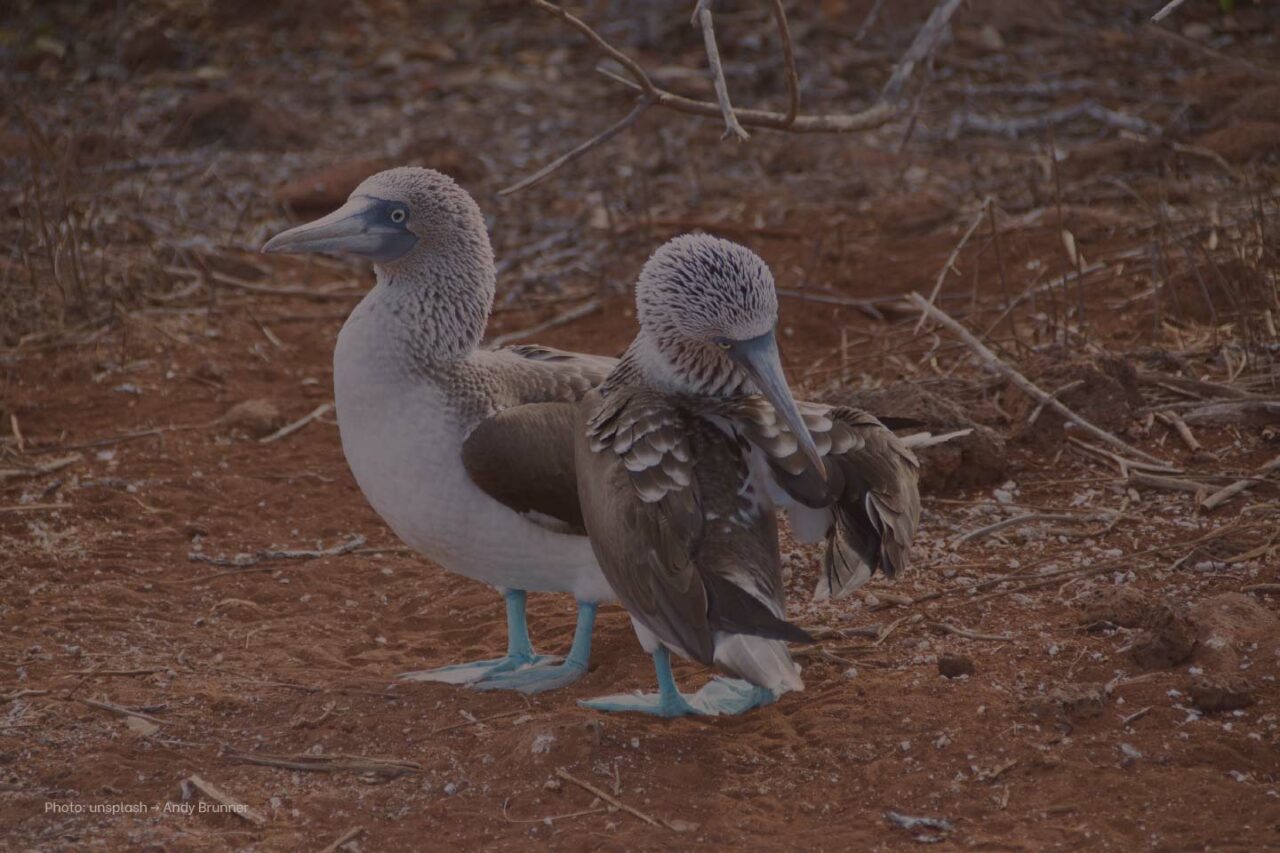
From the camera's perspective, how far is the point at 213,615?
4969mm

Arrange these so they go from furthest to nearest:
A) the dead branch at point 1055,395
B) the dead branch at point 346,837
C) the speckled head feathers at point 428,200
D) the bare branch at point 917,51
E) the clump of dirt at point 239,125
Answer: the clump of dirt at point 239,125 < the bare branch at point 917,51 < the dead branch at point 1055,395 < the speckled head feathers at point 428,200 < the dead branch at point 346,837

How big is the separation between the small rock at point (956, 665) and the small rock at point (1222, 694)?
577mm

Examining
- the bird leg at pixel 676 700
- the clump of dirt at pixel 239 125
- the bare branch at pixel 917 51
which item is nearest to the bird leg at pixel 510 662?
the bird leg at pixel 676 700

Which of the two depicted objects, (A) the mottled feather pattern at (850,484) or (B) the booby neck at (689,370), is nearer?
(A) the mottled feather pattern at (850,484)

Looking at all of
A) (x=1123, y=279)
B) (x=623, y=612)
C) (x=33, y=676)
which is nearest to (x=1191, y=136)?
(x=1123, y=279)

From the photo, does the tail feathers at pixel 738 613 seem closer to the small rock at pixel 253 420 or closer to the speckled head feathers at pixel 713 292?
the speckled head feathers at pixel 713 292

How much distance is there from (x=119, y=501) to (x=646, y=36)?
687 centimetres

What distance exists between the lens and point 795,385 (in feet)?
20.7

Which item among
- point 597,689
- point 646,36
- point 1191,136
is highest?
point 646,36

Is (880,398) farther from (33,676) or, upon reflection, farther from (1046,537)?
(33,676)

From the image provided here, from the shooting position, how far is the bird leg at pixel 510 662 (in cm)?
442

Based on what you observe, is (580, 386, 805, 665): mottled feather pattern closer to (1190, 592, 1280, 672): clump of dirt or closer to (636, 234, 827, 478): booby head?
(636, 234, 827, 478): booby head

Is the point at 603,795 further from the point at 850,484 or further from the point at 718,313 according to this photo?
the point at 718,313

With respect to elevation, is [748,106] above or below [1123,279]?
above
